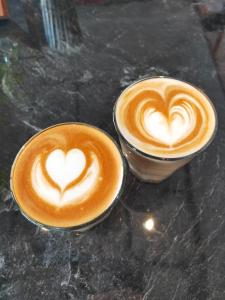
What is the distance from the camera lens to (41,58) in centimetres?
99

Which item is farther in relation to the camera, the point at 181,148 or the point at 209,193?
the point at 209,193

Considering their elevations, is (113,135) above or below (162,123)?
below

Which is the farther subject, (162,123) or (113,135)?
(113,135)

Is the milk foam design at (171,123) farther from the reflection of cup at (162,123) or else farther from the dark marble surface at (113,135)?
the dark marble surface at (113,135)

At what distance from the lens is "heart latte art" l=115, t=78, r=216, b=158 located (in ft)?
2.19

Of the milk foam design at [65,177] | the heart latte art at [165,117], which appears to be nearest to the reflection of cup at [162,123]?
the heart latte art at [165,117]

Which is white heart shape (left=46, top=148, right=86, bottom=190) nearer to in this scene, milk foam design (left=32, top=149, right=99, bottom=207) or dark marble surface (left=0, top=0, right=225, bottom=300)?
milk foam design (left=32, top=149, right=99, bottom=207)

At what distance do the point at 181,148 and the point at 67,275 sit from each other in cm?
36

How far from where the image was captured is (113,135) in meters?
0.86

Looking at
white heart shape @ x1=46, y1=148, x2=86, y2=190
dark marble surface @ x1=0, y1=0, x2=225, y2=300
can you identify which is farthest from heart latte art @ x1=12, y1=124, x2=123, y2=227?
dark marble surface @ x1=0, y1=0, x2=225, y2=300

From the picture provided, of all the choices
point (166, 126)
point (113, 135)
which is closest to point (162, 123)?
point (166, 126)

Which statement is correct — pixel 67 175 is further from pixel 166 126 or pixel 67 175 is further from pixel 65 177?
pixel 166 126

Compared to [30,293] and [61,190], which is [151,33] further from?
[30,293]

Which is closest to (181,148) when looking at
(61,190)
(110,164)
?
(110,164)
